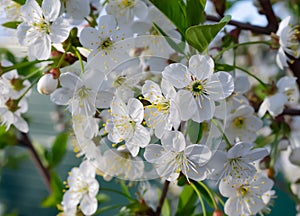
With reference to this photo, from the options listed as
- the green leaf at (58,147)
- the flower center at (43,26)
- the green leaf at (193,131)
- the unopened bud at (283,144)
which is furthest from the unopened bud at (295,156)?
the green leaf at (58,147)

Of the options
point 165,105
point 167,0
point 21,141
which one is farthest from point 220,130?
point 21,141

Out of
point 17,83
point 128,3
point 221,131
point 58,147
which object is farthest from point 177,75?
point 58,147

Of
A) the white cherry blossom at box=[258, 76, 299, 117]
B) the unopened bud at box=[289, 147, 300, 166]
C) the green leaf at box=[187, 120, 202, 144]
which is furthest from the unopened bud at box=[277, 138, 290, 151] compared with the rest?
the green leaf at box=[187, 120, 202, 144]

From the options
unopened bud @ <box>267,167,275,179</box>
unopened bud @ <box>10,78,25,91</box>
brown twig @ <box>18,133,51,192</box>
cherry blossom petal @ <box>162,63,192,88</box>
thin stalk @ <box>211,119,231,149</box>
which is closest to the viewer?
cherry blossom petal @ <box>162,63,192,88</box>

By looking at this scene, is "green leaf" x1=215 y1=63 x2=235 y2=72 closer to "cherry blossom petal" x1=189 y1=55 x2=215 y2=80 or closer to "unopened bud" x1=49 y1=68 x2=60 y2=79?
"cherry blossom petal" x1=189 y1=55 x2=215 y2=80

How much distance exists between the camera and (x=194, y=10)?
83 centimetres

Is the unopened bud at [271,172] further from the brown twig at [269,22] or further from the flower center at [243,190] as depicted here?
the brown twig at [269,22]

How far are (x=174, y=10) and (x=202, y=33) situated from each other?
0.36 ft

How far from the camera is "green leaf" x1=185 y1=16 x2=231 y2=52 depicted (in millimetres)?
732

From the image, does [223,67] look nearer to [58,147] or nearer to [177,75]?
[177,75]

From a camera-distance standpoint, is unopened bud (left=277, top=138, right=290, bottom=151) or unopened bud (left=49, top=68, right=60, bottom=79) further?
unopened bud (left=277, top=138, right=290, bottom=151)

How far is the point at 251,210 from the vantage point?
0.89 meters

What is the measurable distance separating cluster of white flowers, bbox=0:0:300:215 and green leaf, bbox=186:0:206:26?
0.06 m

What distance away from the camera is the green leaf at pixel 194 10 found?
0.82 metres
